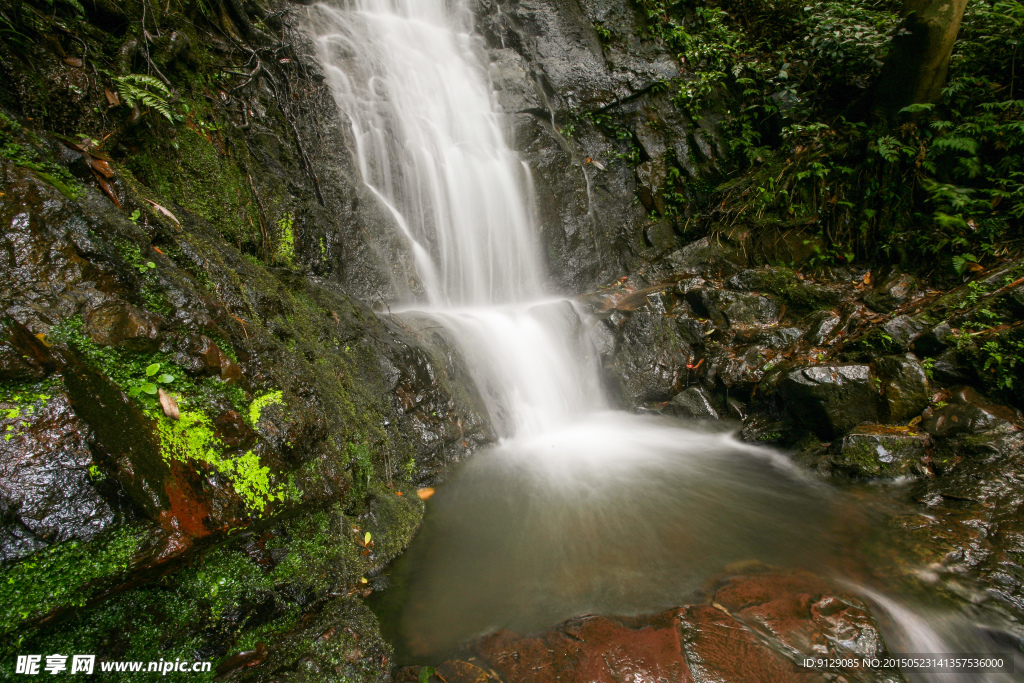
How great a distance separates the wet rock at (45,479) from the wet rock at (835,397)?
19.8 ft

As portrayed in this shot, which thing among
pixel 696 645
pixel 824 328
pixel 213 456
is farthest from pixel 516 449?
pixel 824 328

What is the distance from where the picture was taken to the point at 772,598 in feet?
9.48

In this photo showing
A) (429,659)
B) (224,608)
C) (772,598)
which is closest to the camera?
(224,608)

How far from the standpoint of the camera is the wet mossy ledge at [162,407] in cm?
196

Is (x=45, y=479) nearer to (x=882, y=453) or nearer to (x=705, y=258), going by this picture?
(x=882, y=453)

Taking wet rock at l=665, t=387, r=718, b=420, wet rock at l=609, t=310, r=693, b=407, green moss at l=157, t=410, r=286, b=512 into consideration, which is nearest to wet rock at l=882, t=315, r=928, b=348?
wet rock at l=665, t=387, r=718, b=420

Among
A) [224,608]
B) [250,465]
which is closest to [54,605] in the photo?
[224,608]

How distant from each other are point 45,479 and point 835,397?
6.32 m

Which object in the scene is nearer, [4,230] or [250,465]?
[4,230]

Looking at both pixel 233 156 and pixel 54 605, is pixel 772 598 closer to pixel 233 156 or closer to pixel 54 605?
pixel 54 605

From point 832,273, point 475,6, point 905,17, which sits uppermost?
Answer: point 475,6

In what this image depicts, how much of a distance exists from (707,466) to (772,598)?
226 centimetres

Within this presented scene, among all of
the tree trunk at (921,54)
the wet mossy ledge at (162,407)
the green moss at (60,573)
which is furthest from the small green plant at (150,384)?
the tree trunk at (921,54)

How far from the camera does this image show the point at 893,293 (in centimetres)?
580
